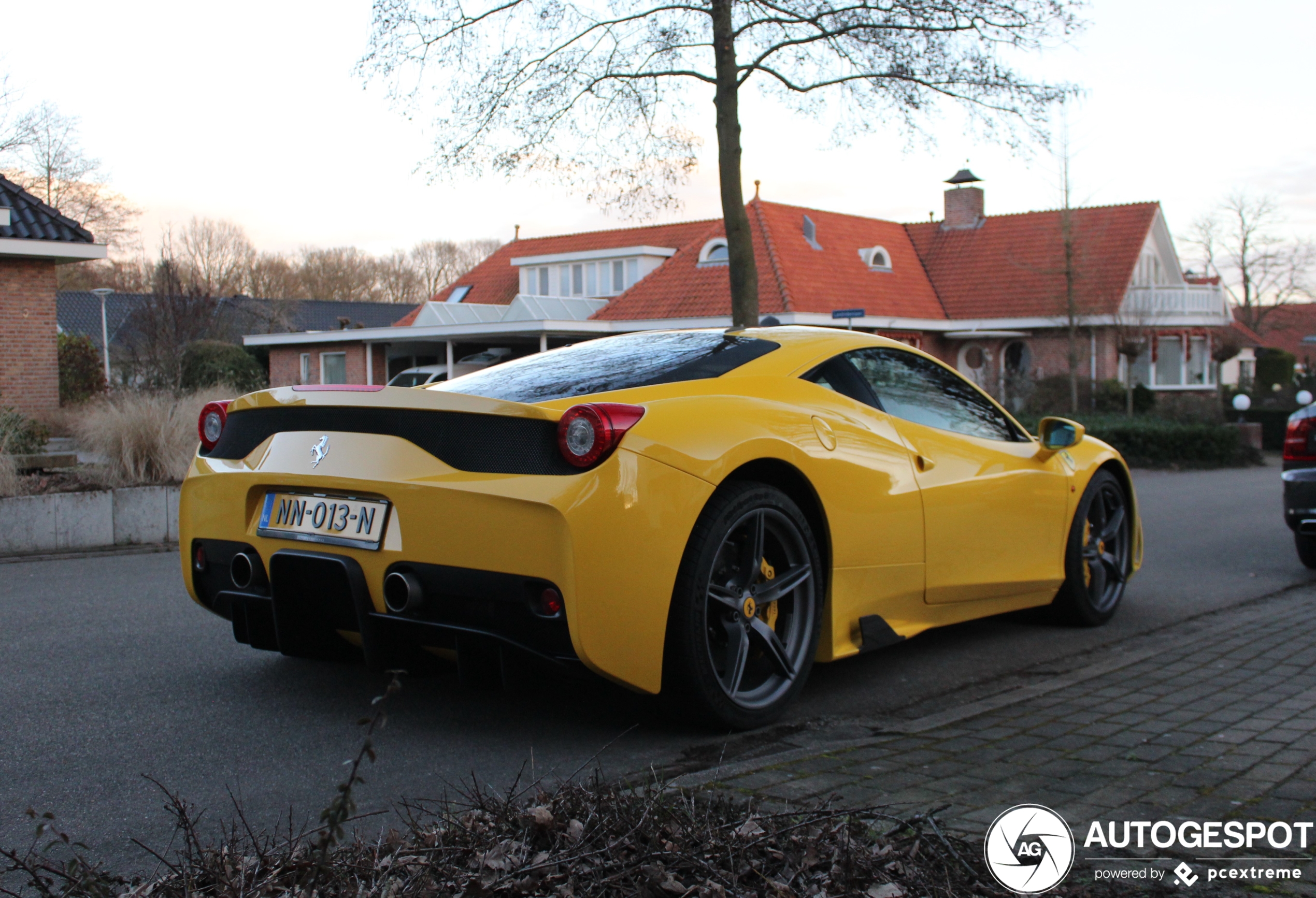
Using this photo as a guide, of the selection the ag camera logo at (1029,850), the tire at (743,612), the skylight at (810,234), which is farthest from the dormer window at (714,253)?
the ag camera logo at (1029,850)

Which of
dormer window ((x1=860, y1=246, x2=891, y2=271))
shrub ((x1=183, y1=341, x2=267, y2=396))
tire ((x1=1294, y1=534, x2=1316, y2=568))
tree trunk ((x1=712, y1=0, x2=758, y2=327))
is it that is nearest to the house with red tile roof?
dormer window ((x1=860, y1=246, x2=891, y2=271))

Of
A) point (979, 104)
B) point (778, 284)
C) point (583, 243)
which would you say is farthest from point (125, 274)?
point (979, 104)

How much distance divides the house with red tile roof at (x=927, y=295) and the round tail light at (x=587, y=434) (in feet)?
87.1

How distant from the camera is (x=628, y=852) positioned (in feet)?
7.83

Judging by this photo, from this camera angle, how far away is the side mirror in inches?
218

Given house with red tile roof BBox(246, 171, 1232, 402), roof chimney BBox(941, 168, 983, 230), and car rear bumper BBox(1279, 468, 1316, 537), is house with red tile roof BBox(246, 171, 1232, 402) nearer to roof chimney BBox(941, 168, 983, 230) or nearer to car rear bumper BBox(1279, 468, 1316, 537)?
roof chimney BBox(941, 168, 983, 230)

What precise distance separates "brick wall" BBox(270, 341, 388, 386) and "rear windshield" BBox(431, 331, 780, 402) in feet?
109

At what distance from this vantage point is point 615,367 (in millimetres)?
4211

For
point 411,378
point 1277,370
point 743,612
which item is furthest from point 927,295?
point 743,612

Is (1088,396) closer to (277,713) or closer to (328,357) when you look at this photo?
(328,357)

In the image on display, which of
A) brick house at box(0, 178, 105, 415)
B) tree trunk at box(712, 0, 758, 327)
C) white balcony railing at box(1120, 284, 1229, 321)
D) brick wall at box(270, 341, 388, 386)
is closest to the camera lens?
tree trunk at box(712, 0, 758, 327)

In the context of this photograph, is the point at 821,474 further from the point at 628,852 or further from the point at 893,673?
the point at 628,852

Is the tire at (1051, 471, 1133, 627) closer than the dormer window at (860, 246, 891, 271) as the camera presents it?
Yes

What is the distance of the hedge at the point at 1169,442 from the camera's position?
72.8ft
